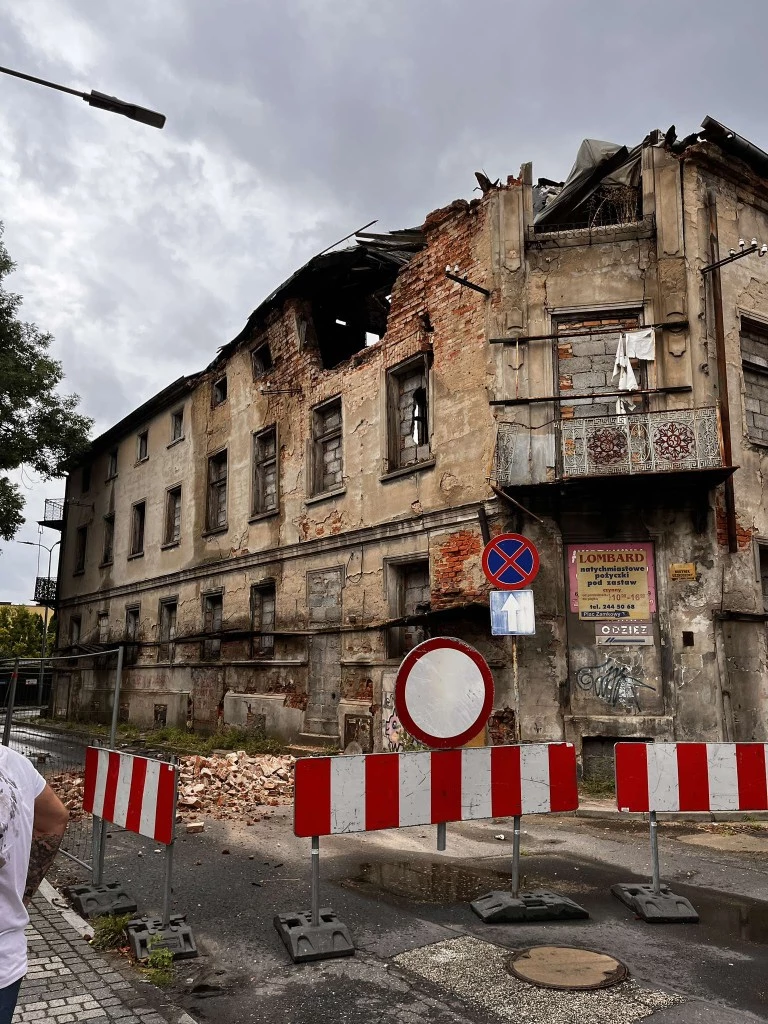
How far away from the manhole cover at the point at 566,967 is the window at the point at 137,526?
22.2 m

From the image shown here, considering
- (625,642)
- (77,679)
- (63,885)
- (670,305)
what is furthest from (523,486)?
(63,885)

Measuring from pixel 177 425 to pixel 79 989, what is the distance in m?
20.8

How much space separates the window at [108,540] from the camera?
27.1 meters

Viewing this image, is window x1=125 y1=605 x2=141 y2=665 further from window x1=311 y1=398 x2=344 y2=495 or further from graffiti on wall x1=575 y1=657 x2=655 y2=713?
graffiti on wall x1=575 y1=657 x2=655 y2=713

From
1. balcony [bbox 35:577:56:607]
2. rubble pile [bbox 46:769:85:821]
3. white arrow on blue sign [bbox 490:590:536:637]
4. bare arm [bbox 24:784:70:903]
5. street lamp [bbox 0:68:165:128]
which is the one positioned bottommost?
rubble pile [bbox 46:769:85:821]

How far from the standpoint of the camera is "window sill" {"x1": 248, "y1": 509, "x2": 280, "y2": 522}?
18.1m

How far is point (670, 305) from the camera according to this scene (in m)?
12.4

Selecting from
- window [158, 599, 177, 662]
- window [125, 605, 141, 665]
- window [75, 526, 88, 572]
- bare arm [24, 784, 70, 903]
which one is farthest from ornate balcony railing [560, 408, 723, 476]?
window [75, 526, 88, 572]

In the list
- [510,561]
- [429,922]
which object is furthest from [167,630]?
[429,922]

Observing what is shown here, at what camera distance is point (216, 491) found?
2139 centimetres

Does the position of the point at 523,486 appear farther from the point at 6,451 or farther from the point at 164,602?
the point at 6,451

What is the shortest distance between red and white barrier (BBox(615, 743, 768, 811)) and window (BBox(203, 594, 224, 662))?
48.9 feet

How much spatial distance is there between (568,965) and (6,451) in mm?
24649

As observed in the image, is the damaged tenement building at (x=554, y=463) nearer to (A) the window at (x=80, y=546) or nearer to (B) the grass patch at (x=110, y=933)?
(B) the grass patch at (x=110, y=933)
